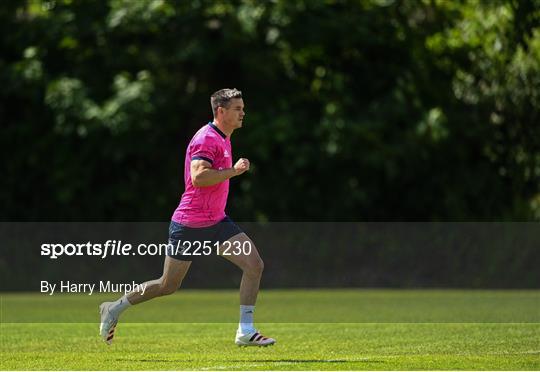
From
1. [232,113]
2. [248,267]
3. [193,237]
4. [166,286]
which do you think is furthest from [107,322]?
[232,113]

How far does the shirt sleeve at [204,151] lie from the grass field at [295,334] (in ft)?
5.34

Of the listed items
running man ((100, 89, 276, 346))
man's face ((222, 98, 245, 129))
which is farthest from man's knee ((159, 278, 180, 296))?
man's face ((222, 98, 245, 129))

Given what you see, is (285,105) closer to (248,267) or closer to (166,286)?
(248,267)

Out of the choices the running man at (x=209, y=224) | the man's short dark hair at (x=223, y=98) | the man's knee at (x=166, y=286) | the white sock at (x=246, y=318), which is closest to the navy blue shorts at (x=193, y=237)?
the running man at (x=209, y=224)

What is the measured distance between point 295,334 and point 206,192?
9.07 feet

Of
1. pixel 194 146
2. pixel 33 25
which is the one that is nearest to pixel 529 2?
pixel 33 25

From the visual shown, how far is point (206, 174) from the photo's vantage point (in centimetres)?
988

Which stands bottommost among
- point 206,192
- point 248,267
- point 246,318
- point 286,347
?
point 286,347

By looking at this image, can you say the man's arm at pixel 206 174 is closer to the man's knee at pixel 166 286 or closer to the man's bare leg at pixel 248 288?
the man's bare leg at pixel 248 288

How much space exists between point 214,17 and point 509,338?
13842 millimetres

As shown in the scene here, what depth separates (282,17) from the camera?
23.3m

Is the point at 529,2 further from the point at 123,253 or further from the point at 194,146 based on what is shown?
the point at 194,146

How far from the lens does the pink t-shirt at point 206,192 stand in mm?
10094

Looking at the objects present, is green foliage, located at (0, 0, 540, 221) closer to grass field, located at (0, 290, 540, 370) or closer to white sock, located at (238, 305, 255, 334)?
grass field, located at (0, 290, 540, 370)
